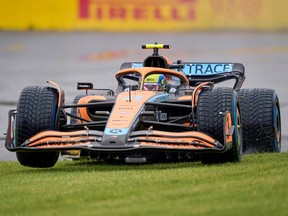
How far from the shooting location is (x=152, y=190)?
10.1 meters

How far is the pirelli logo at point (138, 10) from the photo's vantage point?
33.2m

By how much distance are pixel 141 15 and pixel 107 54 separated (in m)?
2.56

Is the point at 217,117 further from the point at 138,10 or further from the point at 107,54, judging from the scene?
the point at 138,10

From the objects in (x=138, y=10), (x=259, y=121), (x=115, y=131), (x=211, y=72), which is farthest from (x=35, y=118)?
(x=138, y=10)

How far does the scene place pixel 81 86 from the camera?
14953mm

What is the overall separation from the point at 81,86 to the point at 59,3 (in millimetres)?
19545

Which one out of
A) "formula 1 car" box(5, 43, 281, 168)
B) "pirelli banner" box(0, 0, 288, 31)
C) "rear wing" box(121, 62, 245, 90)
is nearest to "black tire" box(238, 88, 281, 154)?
"formula 1 car" box(5, 43, 281, 168)

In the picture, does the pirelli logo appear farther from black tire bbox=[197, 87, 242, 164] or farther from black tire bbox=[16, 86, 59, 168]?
black tire bbox=[197, 87, 242, 164]

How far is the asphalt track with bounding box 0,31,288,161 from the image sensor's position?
26.7 metres

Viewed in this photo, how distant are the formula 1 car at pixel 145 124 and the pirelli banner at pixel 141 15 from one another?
60.7ft

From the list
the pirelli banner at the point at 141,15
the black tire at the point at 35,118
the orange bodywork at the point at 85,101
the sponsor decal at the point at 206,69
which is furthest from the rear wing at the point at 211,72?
the pirelli banner at the point at 141,15

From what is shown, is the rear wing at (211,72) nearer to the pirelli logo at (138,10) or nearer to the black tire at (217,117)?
the black tire at (217,117)

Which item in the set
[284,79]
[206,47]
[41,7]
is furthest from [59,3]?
[284,79]

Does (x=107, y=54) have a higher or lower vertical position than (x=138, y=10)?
lower
